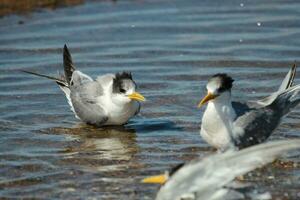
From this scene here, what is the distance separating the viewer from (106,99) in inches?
364

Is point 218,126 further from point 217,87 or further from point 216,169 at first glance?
point 216,169

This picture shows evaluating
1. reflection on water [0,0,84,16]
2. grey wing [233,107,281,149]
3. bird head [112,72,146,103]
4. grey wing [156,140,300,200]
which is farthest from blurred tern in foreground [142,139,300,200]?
reflection on water [0,0,84,16]

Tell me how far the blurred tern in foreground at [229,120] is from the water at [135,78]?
36 centimetres

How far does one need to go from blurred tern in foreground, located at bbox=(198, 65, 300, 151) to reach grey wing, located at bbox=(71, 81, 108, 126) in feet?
5.17

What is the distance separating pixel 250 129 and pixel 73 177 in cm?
157

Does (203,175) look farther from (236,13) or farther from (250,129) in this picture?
(236,13)

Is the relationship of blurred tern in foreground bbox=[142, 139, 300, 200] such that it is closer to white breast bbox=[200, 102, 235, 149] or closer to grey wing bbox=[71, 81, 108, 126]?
white breast bbox=[200, 102, 235, 149]

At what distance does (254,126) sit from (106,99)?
191 centimetres

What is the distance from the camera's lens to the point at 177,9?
43.7 ft

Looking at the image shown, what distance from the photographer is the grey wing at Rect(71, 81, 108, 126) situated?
912 centimetres

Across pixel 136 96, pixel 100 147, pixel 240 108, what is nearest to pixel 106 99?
pixel 136 96

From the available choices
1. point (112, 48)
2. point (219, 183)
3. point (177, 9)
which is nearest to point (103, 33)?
point (112, 48)

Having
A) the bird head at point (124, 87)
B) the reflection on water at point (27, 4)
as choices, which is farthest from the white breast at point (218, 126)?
the reflection on water at point (27, 4)

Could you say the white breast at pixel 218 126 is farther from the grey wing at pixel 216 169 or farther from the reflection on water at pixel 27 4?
the reflection on water at pixel 27 4
